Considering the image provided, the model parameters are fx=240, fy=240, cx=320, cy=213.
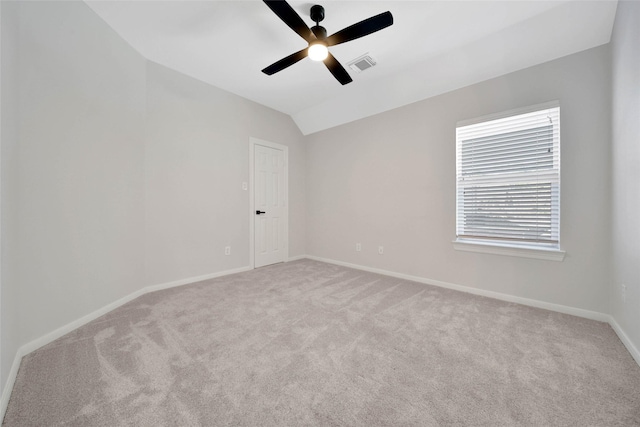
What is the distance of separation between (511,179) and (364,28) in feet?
7.10

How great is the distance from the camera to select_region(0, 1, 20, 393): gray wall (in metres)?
1.39

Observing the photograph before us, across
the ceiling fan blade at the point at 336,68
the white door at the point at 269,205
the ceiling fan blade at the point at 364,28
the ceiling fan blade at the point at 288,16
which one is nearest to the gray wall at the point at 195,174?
the white door at the point at 269,205

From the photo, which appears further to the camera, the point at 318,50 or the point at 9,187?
the point at 318,50

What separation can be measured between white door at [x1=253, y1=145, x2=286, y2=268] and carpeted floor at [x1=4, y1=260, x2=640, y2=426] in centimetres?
171

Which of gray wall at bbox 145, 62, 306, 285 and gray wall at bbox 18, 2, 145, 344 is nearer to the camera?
gray wall at bbox 18, 2, 145, 344

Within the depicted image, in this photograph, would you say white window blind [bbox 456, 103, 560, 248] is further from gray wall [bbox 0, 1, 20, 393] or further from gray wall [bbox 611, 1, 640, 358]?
gray wall [bbox 0, 1, 20, 393]

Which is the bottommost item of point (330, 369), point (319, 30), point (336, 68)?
point (330, 369)

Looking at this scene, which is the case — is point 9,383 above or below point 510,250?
below

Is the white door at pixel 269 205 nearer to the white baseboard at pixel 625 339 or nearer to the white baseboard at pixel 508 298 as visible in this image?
the white baseboard at pixel 508 298

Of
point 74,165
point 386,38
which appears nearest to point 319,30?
point 386,38

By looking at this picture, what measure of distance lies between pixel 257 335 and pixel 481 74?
11.6 ft

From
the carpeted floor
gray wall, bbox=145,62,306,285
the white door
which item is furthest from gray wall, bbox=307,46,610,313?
gray wall, bbox=145,62,306,285

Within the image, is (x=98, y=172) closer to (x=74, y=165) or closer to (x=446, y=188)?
(x=74, y=165)

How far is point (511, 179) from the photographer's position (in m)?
2.60
